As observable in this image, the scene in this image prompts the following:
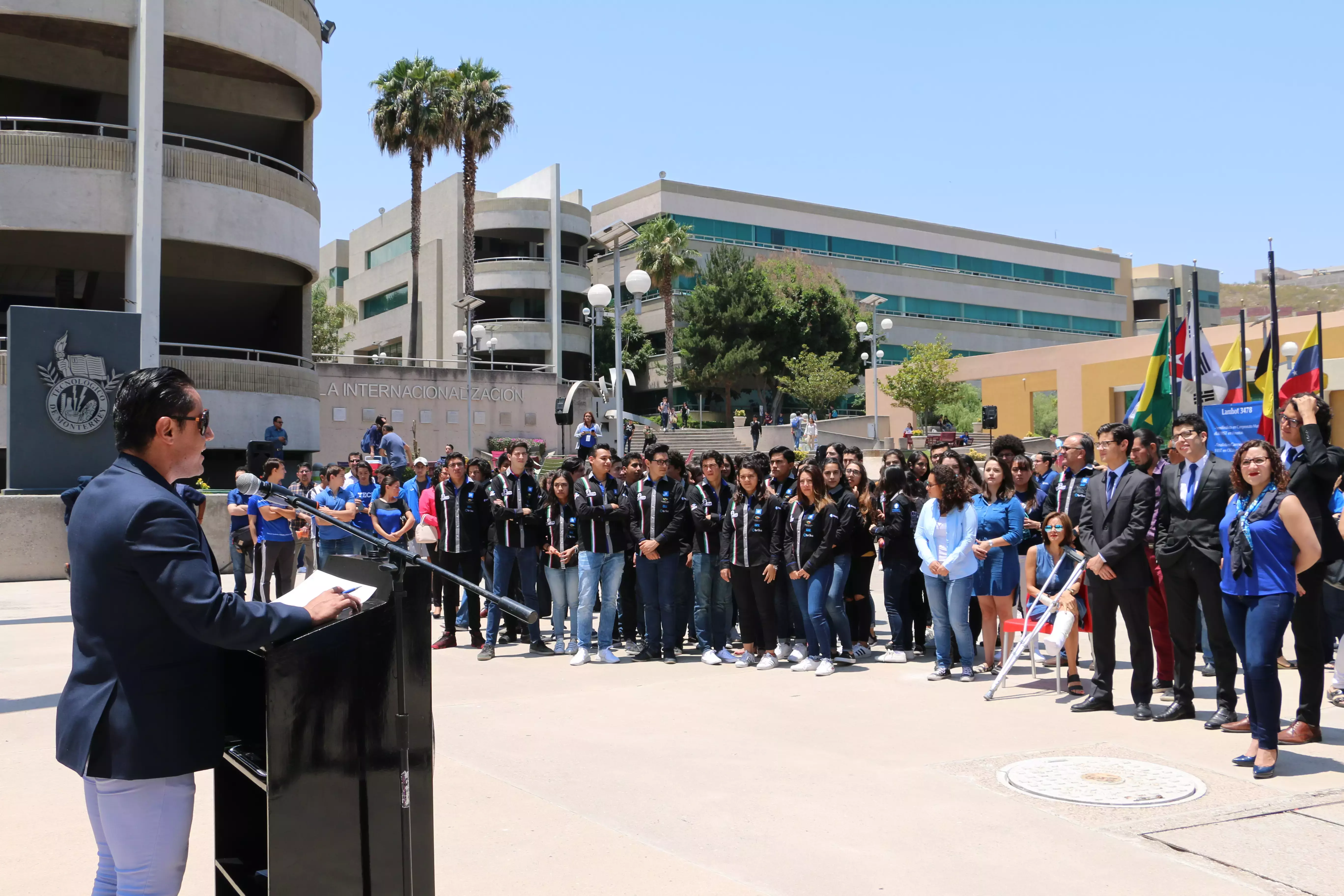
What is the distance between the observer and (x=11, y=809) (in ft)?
18.4

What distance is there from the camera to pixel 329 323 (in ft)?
194

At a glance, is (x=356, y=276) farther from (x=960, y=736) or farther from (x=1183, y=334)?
(x=960, y=736)

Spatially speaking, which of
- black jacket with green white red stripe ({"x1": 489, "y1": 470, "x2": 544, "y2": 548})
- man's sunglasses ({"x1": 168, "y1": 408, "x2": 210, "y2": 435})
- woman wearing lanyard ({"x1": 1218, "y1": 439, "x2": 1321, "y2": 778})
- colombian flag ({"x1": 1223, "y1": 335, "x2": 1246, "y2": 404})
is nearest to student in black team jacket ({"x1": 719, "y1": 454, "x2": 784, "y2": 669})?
black jacket with green white red stripe ({"x1": 489, "y1": 470, "x2": 544, "y2": 548})

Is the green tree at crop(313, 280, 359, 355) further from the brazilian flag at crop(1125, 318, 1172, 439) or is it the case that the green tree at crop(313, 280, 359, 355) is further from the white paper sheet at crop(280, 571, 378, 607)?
the white paper sheet at crop(280, 571, 378, 607)

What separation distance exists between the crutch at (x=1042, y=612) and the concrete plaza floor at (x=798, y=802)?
8.3 inches

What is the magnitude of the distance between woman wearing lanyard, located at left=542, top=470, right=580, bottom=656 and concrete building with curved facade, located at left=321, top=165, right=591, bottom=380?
38.2 m

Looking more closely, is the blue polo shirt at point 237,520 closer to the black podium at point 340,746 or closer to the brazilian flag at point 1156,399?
the black podium at point 340,746

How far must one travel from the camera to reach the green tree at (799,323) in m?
57.1

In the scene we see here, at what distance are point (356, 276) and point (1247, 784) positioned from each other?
65.9 meters

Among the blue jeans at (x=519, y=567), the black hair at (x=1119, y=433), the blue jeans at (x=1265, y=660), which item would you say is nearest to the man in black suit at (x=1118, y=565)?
the black hair at (x=1119, y=433)

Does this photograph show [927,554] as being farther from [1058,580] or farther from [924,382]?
[924,382]

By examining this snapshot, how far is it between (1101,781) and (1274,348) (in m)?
15.2

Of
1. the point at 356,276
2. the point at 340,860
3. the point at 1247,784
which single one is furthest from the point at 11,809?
the point at 356,276

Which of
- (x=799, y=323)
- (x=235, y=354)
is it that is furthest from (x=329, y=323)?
(x=235, y=354)
